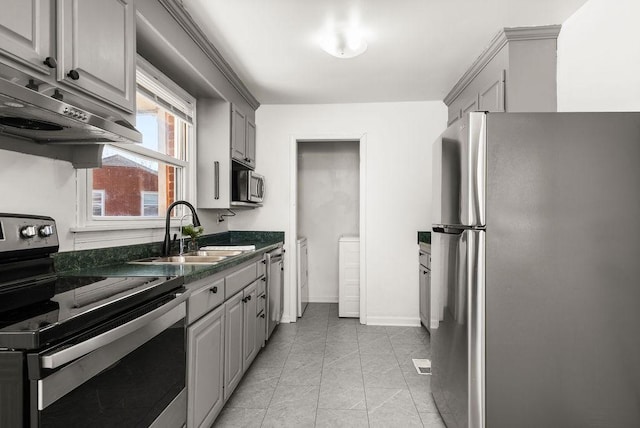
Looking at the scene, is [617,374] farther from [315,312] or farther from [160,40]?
[315,312]

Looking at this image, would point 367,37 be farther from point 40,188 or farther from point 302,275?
point 302,275

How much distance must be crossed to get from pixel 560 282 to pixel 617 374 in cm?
46

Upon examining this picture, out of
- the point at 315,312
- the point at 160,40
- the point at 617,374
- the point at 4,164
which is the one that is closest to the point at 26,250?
Answer: the point at 4,164

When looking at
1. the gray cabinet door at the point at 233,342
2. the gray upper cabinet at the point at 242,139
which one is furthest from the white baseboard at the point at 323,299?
the gray cabinet door at the point at 233,342

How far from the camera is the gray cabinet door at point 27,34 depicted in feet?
3.42

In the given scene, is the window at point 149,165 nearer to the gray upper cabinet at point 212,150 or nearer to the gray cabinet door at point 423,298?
the gray upper cabinet at point 212,150

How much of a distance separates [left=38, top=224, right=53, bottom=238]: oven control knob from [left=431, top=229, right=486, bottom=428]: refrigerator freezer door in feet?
5.74

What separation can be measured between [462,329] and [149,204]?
2176 millimetres

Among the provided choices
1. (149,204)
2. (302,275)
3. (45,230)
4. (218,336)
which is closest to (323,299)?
(302,275)

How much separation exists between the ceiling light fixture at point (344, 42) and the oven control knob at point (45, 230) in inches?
81.2

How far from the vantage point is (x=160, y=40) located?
2074mm

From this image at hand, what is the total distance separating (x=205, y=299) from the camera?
1.80 metres

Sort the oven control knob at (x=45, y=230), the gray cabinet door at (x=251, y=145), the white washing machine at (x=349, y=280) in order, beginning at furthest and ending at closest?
the white washing machine at (x=349, y=280), the gray cabinet door at (x=251, y=145), the oven control knob at (x=45, y=230)

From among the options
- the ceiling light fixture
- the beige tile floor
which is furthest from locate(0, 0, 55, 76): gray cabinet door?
the beige tile floor
